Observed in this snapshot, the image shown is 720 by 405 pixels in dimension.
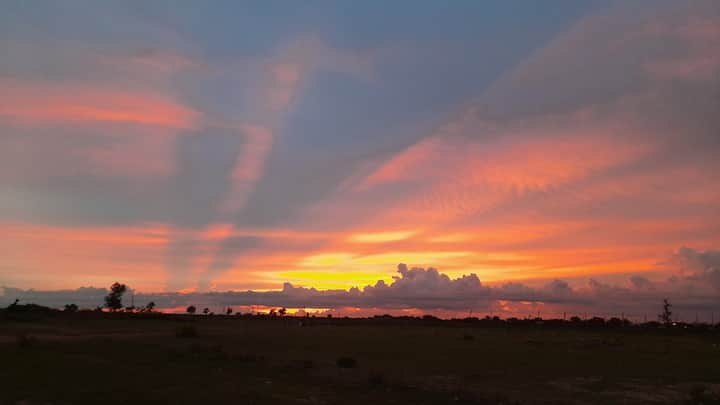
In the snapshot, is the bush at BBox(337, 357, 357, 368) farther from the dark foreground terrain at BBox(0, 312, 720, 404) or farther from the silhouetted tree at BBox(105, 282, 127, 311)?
the silhouetted tree at BBox(105, 282, 127, 311)

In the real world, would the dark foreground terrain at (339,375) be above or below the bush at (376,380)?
below

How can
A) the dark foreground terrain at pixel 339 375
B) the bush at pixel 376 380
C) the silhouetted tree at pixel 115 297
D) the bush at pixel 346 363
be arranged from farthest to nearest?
the silhouetted tree at pixel 115 297 → the bush at pixel 346 363 → the bush at pixel 376 380 → the dark foreground terrain at pixel 339 375

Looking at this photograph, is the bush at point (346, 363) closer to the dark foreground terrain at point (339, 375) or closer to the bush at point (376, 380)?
the dark foreground terrain at point (339, 375)

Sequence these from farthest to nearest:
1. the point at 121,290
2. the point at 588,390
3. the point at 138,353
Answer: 1. the point at 121,290
2. the point at 138,353
3. the point at 588,390

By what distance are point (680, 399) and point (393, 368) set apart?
14656 mm

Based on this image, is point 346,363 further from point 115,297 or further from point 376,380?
point 115,297

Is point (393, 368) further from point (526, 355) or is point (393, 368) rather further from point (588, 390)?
point (526, 355)

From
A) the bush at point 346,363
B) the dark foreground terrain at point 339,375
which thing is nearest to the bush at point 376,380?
the dark foreground terrain at point 339,375

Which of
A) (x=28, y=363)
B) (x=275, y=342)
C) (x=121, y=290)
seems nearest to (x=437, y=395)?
(x=28, y=363)

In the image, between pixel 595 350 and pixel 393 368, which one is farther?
pixel 595 350

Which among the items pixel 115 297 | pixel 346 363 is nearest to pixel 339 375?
pixel 346 363

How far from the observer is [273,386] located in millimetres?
25984

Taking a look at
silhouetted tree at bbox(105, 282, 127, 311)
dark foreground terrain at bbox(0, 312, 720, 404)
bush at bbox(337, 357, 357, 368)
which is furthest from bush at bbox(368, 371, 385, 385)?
silhouetted tree at bbox(105, 282, 127, 311)

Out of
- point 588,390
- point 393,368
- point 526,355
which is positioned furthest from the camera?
point 526,355
